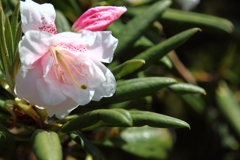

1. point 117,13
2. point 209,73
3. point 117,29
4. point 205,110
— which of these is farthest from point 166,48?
point 209,73

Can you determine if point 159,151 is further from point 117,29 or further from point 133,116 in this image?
point 133,116

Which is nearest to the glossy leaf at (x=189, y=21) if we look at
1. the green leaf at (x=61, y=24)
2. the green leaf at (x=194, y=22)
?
the green leaf at (x=194, y=22)

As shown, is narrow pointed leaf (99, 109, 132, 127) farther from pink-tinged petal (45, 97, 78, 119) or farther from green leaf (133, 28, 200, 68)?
green leaf (133, 28, 200, 68)

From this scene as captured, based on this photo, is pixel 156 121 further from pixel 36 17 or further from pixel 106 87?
pixel 36 17

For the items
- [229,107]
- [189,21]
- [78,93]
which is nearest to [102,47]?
[78,93]

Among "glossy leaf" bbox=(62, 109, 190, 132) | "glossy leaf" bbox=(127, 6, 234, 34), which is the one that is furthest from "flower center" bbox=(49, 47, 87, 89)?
"glossy leaf" bbox=(127, 6, 234, 34)

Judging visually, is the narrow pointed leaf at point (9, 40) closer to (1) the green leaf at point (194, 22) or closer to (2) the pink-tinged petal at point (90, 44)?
(2) the pink-tinged petal at point (90, 44)
